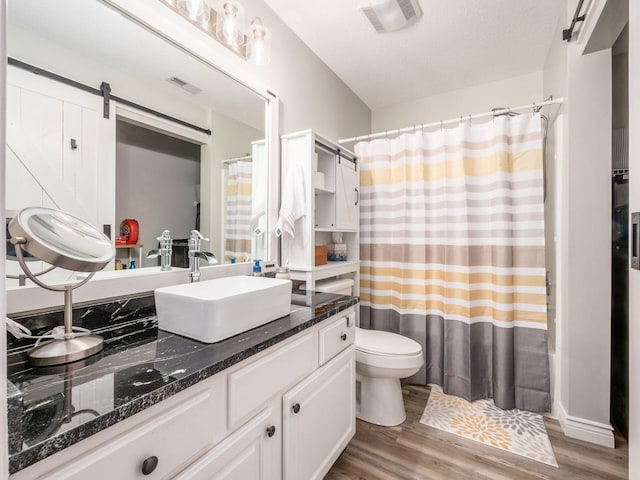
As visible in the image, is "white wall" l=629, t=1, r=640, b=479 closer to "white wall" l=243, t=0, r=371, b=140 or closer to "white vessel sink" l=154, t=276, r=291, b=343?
"white vessel sink" l=154, t=276, r=291, b=343

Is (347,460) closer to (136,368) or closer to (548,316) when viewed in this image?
(136,368)

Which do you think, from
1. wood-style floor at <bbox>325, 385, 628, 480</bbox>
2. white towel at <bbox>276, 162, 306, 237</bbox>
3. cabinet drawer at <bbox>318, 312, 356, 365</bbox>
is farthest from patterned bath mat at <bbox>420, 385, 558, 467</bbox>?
white towel at <bbox>276, 162, 306, 237</bbox>

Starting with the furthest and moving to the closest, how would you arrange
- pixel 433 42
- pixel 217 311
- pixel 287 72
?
pixel 433 42, pixel 287 72, pixel 217 311

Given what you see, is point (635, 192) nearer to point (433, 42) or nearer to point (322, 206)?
point (322, 206)

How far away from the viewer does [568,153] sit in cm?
165

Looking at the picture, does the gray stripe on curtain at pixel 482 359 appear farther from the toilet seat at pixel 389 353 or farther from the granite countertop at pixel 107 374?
the granite countertop at pixel 107 374

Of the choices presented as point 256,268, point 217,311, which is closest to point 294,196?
point 256,268

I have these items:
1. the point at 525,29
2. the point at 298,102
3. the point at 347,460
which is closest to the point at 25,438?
the point at 347,460

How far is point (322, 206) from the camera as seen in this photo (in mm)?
2158

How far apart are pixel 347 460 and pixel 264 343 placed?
103cm

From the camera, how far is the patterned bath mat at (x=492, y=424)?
1.58 meters

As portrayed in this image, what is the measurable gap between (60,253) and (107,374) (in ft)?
1.00

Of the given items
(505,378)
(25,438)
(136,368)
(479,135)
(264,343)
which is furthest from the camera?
(479,135)

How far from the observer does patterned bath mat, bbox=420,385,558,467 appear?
158 cm
